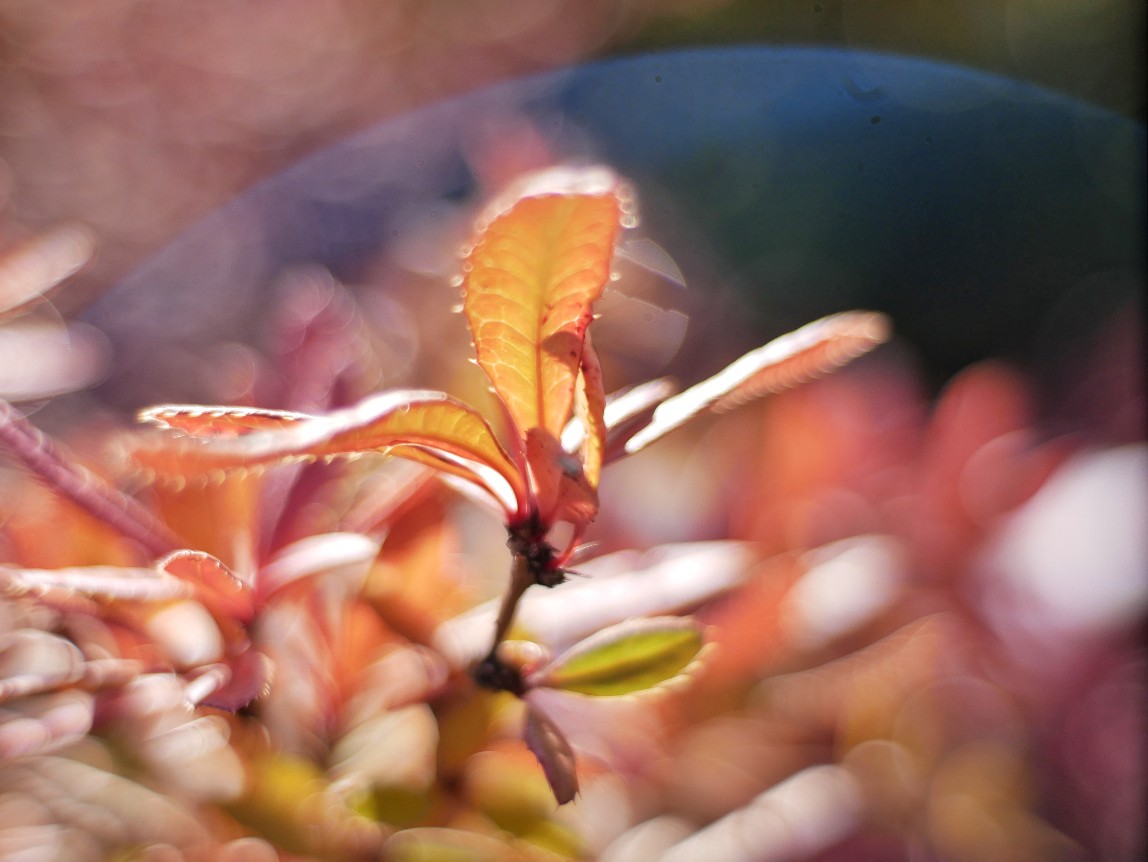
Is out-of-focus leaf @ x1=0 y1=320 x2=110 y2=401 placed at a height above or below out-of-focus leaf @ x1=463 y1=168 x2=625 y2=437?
below

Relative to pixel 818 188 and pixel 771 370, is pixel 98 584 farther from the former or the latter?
pixel 818 188

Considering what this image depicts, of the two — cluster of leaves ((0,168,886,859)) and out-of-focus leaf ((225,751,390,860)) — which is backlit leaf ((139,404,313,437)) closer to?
cluster of leaves ((0,168,886,859))

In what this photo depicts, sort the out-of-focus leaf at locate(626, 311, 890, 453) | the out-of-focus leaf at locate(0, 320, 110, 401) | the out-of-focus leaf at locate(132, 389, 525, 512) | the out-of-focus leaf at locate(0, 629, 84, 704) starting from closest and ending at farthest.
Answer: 1. the out-of-focus leaf at locate(132, 389, 525, 512)
2. the out-of-focus leaf at locate(626, 311, 890, 453)
3. the out-of-focus leaf at locate(0, 629, 84, 704)
4. the out-of-focus leaf at locate(0, 320, 110, 401)

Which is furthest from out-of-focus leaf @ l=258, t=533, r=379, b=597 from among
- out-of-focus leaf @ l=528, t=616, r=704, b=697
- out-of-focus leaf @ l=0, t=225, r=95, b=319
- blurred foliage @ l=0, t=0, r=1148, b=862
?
out-of-focus leaf @ l=0, t=225, r=95, b=319

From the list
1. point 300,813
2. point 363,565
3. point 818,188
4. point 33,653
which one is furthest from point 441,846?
point 818,188

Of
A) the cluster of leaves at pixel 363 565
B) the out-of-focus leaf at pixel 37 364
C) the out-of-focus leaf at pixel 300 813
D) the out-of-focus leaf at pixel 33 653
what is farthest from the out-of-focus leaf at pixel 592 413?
the out-of-focus leaf at pixel 37 364

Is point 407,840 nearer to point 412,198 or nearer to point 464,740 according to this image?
point 464,740

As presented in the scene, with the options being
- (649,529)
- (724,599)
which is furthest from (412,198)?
(724,599)
